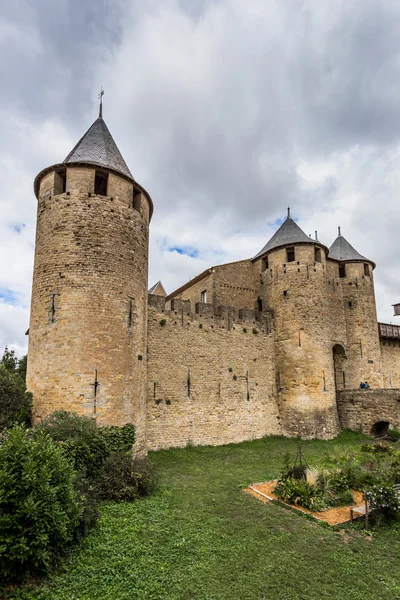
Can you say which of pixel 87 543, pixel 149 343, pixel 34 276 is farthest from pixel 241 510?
pixel 34 276

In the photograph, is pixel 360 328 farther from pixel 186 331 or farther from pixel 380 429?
pixel 186 331

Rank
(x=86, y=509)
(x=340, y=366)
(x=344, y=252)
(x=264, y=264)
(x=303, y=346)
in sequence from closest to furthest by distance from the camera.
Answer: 1. (x=86, y=509)
2. (x=303, y=346)
3. (x=264, y=264)
4. (x=340, y=366)
5. (x=344, y=252)

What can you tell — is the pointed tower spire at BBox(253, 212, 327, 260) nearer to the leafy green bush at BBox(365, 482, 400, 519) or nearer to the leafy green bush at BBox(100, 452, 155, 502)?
the leafy green bush at BBox(365, 482, 400, 519)

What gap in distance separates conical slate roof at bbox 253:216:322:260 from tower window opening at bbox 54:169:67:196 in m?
12.5

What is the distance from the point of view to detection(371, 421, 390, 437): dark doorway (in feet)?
64.1

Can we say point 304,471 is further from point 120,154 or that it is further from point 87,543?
point 120,154

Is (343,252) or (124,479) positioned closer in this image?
(124,479)

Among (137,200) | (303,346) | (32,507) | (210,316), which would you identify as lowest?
(32,507)

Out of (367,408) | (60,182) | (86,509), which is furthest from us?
(367,408)

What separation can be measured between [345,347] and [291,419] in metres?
7.16

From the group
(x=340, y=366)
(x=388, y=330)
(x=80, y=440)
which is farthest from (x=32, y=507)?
(x=388, y=330)

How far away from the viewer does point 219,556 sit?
602 centimetres

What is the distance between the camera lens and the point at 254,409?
17.8 meters

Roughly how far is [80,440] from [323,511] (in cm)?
609
